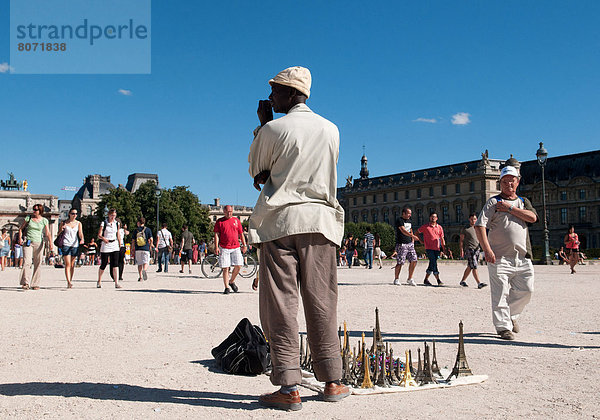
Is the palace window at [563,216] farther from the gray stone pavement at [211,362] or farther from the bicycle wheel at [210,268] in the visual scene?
the gray stone pavement at [211,362]

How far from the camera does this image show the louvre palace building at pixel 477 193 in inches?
3474

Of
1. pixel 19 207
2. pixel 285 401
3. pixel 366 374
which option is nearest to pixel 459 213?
pixel 19 207

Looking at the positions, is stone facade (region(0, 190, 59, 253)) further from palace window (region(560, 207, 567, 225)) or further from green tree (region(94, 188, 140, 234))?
palace window (region(560, 207, 567, 225))

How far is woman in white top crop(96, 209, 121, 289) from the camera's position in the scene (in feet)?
46.5

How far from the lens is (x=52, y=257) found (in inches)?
1794

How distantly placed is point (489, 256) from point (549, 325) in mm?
1622

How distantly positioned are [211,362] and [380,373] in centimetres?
161

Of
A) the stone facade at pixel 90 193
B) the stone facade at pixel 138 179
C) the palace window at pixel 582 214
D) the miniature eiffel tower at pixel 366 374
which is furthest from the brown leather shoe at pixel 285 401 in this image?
the stone facade at pixel 90 193

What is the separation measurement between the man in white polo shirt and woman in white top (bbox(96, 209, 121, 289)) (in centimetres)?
978

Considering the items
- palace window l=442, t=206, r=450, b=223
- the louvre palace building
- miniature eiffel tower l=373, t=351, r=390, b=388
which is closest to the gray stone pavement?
miniature eiffel tower l=373, t=351, r=390, b=388

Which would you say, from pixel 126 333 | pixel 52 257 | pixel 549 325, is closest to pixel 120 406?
pixel 126 333

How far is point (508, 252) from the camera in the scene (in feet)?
21.7

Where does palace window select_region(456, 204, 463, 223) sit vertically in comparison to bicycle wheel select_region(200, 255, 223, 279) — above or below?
above

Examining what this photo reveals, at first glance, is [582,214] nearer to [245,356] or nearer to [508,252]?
[508,252]
